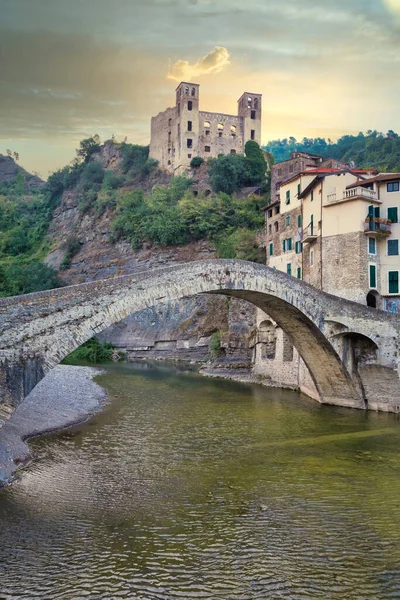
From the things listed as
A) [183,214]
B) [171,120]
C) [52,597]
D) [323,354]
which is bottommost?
[52,597]

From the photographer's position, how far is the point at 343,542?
9406 mm

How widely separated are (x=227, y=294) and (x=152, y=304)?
5.46 meters

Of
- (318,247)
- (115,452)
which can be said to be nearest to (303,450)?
(115,452)

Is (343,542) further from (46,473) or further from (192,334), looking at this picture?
(192,334)

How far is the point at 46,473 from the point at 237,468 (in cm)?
515

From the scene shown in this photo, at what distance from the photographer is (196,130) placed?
67375 millimetres

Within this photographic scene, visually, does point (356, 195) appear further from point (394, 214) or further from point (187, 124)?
point (187, 124)

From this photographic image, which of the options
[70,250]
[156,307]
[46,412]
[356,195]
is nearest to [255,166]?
[156,307]

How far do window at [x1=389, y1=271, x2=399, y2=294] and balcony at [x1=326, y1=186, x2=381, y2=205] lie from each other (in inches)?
143

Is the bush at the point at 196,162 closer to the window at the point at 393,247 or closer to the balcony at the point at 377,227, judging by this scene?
the balcony at the point at 377,227

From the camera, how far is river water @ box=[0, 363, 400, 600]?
7.96 m

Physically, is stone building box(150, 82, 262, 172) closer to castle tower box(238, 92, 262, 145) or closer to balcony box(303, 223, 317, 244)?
castle tower box(238, 92, 262, 145)

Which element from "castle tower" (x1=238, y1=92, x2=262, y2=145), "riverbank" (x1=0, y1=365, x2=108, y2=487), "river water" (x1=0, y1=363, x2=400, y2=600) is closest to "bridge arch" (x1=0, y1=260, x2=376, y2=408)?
"riverbank" (x1=0, y1=365, x2=108, y2=487)

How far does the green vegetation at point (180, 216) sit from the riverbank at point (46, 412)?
26.0 m
